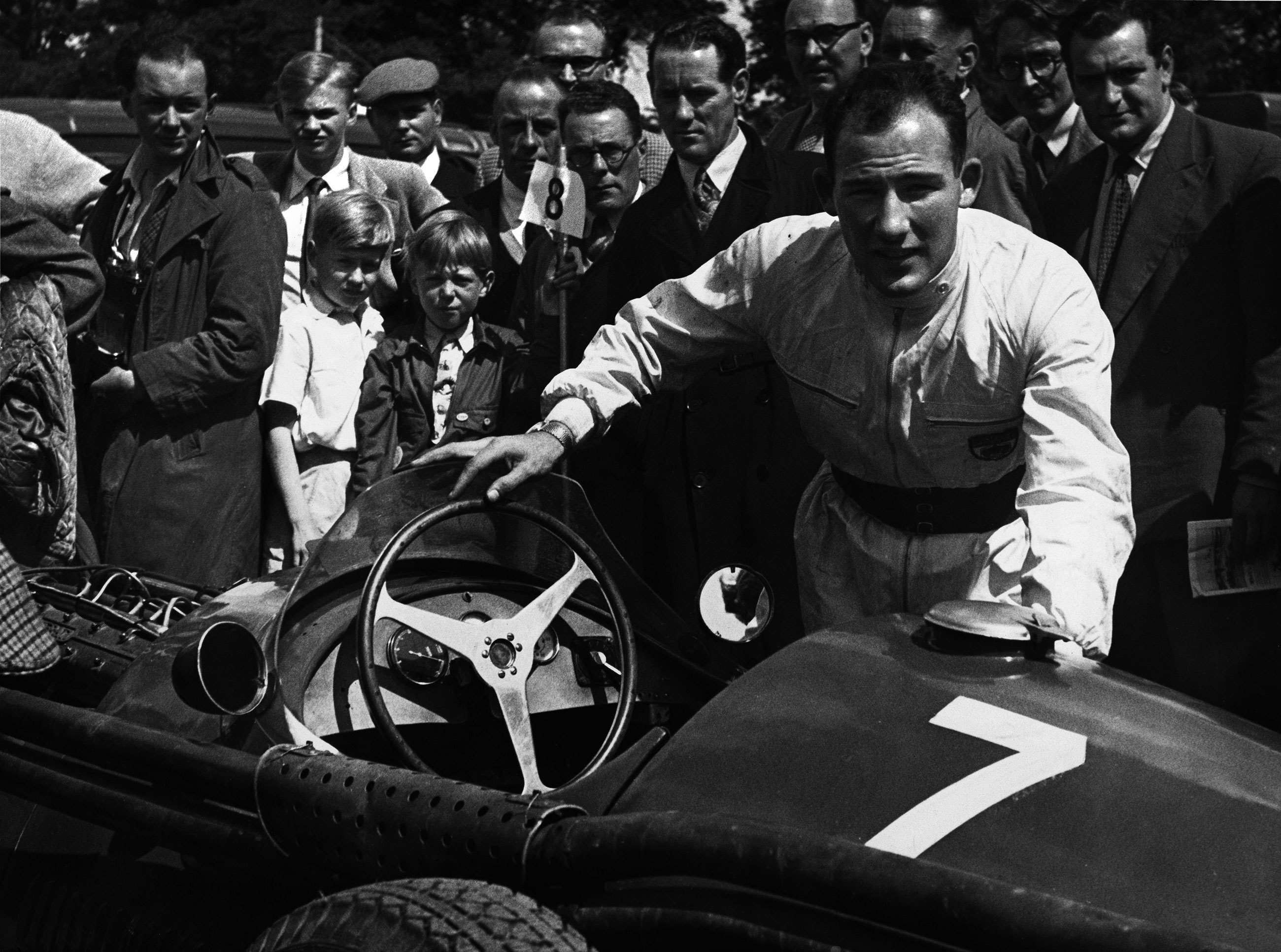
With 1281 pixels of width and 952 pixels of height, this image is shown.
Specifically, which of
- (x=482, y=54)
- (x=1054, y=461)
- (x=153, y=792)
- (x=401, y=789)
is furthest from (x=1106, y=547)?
(x=482, y=54)

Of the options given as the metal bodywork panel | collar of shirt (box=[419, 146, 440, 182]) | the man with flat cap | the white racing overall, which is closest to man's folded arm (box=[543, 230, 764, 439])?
the white racing overall

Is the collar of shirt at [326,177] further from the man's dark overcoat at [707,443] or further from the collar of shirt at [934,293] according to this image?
the collar of shirt at [934,293]

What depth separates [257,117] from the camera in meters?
8.99

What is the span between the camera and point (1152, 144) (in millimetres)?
4430

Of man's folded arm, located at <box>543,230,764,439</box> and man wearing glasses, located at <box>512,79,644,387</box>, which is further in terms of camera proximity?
man wearing glasses, located at <box>512,79,644,387</box>

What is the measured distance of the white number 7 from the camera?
2.23 m

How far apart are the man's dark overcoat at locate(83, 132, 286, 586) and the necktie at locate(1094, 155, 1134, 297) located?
2.35m

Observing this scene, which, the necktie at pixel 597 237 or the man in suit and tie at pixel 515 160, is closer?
the necktie at pixel 597 237

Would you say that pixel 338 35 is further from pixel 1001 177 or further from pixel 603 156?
pixel 1001 177

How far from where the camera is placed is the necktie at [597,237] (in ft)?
16.9

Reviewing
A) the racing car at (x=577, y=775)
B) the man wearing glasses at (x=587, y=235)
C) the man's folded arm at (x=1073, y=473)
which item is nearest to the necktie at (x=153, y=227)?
the man wearing glasses at (x=587, y=235)

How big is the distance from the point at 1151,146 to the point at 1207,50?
36.4 feet

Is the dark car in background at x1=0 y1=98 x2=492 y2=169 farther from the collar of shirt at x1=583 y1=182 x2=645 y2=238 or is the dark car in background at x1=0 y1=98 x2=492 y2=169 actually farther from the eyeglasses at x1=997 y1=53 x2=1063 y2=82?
the eyeglasses at x1=997 y1=53 x2=1063 y2=82

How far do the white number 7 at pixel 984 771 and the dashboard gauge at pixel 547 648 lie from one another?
2.98 ft
